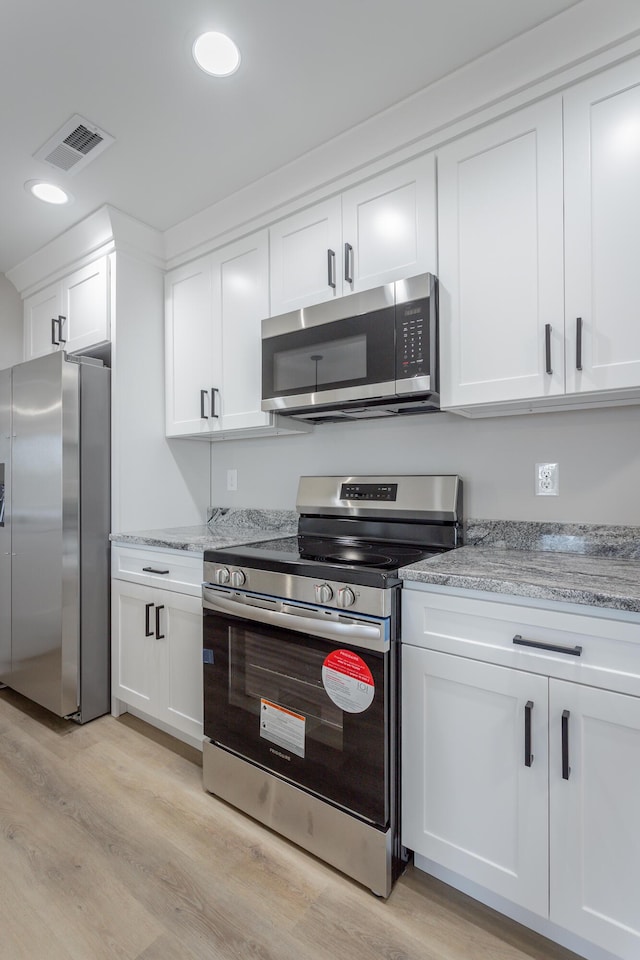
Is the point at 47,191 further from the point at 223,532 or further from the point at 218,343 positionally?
the point at 223,532

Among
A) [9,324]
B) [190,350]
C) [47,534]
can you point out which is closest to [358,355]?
[190,350]

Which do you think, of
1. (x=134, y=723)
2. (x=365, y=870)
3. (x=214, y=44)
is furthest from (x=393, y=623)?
(x=214, y=44)

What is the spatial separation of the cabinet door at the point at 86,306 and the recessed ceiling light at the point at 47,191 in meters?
0.30

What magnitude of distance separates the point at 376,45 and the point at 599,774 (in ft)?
A: 6.95

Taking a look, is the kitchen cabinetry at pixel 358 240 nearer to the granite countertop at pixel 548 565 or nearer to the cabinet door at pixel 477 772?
the granite countertop at pixel 548 565

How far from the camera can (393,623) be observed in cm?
139

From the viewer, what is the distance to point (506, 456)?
1845 millimetres

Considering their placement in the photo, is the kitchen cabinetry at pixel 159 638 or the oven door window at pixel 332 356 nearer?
the oven door window at pixel 332 356

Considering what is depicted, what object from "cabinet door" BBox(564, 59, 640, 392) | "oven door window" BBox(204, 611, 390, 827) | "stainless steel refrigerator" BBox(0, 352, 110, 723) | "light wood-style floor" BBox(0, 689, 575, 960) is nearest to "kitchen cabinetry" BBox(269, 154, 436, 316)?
"cabinet door" BBox(564, 59, 640, 392)

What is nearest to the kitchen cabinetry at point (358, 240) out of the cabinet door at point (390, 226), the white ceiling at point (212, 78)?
the cabinet door at point (390, 226)

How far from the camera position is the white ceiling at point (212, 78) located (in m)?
1.41

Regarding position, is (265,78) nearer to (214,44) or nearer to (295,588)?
(214,44)

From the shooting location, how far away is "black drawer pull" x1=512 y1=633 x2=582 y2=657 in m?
1.14

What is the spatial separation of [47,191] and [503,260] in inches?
82.7
